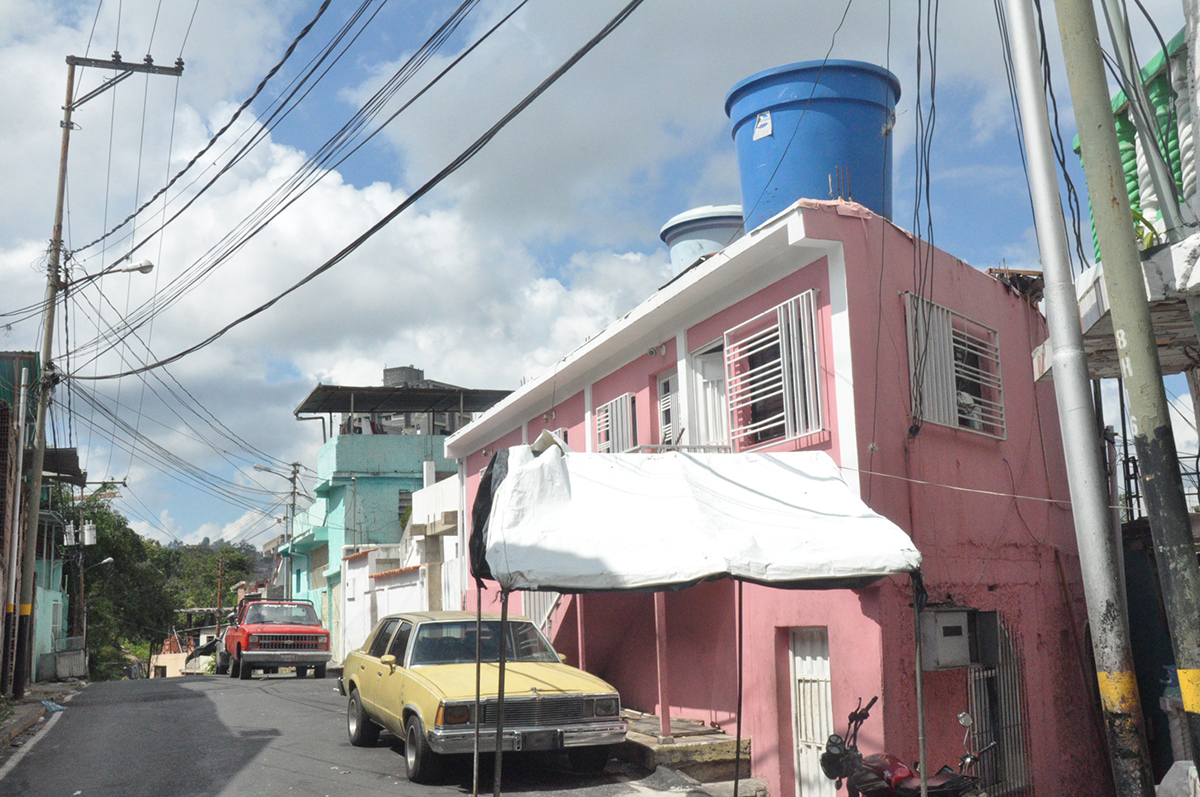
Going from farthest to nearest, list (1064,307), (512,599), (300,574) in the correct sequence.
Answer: (300,574) < (512,599) < (1064,307)

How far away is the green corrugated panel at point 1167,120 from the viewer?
6.80 meters

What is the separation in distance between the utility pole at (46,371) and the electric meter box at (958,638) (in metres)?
14.0

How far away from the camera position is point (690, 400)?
11.6 metres

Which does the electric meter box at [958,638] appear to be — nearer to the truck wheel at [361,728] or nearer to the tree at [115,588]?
the truck wheel at [361,728]

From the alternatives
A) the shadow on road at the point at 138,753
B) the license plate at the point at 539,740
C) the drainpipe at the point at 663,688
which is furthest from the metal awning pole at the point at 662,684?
the shadow on road at the point at 138,753

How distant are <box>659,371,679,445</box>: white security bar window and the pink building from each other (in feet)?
0.10

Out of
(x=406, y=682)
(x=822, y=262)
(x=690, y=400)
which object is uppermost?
(x=822, y=262)

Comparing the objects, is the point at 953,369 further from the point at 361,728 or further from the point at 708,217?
the point at 361,728

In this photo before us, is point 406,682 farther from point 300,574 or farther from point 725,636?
point 300,574

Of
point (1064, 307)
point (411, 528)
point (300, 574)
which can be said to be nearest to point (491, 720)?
point (1064, 307)

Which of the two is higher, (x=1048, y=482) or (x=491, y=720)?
(x=1048, y=482)

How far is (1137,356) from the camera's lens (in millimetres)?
4938

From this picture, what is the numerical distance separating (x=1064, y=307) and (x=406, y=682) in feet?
22.8

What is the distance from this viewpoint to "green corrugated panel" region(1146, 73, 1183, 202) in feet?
22.3
